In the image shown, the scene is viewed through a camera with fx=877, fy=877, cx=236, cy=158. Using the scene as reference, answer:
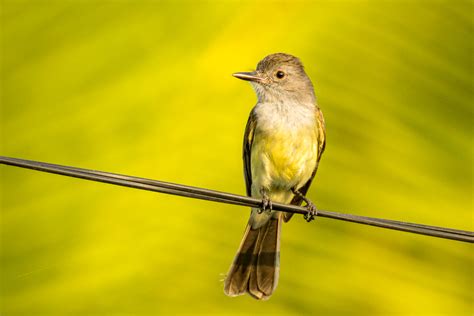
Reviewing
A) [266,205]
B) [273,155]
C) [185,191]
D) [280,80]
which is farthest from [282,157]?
[185,191]

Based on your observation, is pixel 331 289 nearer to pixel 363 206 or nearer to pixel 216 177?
pixel 363 206

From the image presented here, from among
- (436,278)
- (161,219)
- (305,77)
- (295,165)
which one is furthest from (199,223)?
(436,278)

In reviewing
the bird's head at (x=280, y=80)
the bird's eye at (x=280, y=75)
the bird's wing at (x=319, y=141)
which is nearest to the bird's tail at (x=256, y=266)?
the bird's wing at (x=319, y=141)

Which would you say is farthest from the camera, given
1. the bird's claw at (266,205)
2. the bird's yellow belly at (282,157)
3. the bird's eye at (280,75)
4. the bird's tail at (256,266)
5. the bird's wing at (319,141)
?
the bird's eye at (280,75)

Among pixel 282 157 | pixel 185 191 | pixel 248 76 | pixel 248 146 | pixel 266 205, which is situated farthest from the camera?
pixel 248 76

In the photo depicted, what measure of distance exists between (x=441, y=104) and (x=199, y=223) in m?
2.20

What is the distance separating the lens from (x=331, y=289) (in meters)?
6.60

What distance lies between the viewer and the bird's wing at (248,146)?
6449 mm

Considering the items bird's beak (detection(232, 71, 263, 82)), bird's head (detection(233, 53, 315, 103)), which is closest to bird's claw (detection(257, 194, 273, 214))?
bird's head (detection(233, 53, 315, 103))

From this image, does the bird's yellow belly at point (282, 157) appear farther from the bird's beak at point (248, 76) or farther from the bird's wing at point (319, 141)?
the bird's beak at point (248, 76)

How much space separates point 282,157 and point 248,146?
0.35 meters

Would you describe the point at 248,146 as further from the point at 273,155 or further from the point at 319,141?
the point at 319,141

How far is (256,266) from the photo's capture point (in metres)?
6.53

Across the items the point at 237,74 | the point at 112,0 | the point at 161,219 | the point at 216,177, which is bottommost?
the point at 161,219
